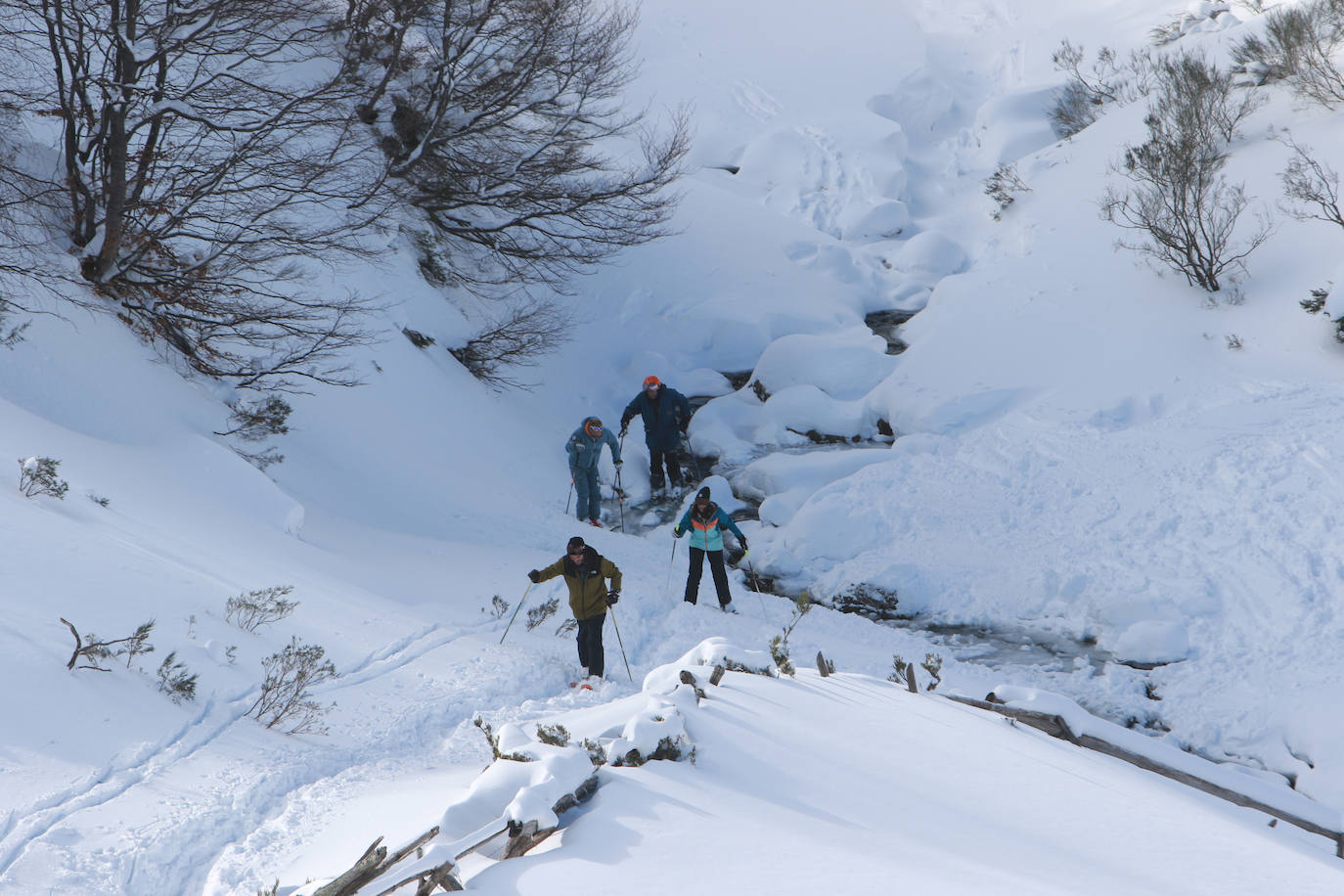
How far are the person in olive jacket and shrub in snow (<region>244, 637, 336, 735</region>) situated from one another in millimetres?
2095

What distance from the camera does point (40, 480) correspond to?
276 inches

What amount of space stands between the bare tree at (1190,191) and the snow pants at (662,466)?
8172mm

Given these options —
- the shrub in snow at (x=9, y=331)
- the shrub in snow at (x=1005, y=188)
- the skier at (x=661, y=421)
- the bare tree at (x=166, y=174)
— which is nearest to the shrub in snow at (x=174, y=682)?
the shrub in snow at (x=9, y=331)

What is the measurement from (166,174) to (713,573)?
788 centimetres

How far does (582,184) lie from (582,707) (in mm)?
11499

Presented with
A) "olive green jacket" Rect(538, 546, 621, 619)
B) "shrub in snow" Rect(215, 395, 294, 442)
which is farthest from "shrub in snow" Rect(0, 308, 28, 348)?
"olive green jacket" Rect(538, 546, 621, 619)

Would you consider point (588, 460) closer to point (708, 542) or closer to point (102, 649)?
point (708, 542)

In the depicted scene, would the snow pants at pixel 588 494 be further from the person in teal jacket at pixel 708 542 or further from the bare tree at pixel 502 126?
the bare tree at pixel 502 126

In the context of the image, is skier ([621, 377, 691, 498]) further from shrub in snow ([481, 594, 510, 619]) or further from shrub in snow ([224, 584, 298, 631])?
shrub in snow ([224, 584, 298, 631])

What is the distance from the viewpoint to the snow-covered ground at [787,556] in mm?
4160

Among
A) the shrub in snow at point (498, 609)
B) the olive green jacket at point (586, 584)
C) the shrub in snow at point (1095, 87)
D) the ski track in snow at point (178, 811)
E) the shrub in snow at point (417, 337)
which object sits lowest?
the ski track in snow at point (178, 811)

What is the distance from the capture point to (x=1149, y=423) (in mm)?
12680

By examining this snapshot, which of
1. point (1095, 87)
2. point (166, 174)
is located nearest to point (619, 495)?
point (166, 174)

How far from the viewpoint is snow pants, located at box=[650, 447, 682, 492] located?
47.2 feet
